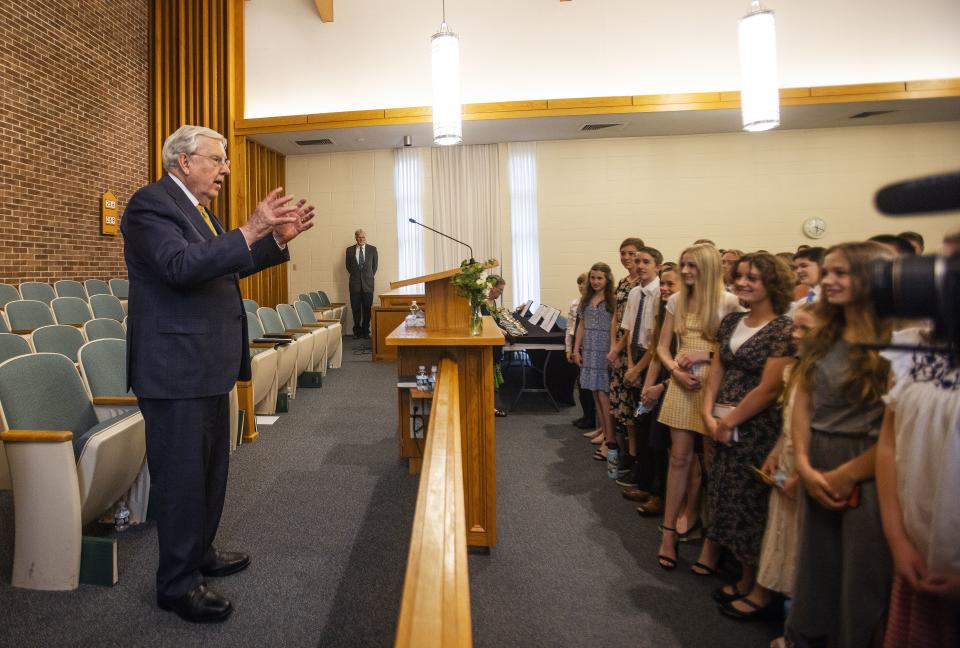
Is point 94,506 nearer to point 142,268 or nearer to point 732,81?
point 142,268

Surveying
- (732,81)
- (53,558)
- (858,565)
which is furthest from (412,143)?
(858,565)

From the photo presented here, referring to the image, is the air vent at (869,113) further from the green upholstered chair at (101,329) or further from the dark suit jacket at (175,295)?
the green upholstered chair at (101,329)

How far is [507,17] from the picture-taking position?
25.7ft

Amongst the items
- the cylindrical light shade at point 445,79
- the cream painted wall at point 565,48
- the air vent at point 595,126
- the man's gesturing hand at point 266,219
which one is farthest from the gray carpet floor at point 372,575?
the cream painted wall at point 565,48

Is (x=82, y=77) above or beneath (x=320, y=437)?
above

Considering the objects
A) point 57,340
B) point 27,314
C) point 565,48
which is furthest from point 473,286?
point 565,48

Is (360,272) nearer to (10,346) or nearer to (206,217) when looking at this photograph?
(10,346)

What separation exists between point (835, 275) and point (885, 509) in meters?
0.59

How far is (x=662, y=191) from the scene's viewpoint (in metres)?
8.54

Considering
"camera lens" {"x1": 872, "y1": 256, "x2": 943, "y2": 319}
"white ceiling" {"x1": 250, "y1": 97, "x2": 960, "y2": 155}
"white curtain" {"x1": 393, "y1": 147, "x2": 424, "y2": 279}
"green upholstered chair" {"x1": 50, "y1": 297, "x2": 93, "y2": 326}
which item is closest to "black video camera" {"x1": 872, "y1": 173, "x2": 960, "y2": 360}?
"camera lens" {"x1": 872, "y1": 256, "x2": 943, "y2": 319}

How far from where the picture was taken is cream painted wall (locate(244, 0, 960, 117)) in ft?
24.5

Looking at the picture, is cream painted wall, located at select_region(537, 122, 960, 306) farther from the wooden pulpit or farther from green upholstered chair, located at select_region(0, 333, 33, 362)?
green upholstered chair, located at select_region(0, 333, 33, 362)

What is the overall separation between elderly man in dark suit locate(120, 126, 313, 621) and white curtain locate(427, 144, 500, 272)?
23.1ft

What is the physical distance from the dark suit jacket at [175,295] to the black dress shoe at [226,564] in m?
0.79
